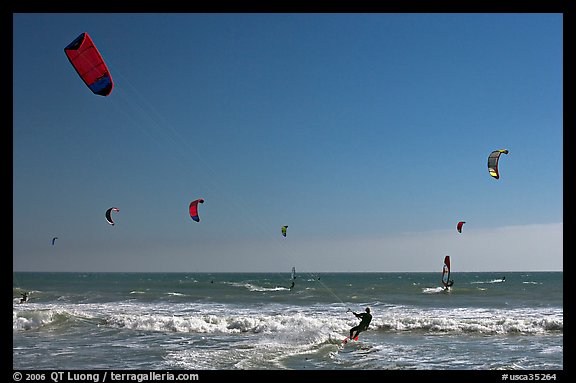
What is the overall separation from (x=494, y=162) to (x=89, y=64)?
1048cm

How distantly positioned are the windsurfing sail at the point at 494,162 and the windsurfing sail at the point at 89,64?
395 inches

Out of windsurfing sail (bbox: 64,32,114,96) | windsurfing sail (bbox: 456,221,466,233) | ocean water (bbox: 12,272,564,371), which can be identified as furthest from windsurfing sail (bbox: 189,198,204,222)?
windsurfing sail (bbox: 456,221,466,233)

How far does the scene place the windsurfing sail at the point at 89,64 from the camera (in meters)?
6.96

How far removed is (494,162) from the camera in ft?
43.8

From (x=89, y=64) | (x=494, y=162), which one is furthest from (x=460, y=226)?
(x=89, y=64)

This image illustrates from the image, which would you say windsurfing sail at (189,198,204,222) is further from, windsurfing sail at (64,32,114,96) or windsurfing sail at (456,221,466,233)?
windsurfing sail at (456,221,466,233)

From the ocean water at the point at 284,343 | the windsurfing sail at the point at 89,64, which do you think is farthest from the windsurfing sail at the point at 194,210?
the windsurfing sail at the point at 89,64

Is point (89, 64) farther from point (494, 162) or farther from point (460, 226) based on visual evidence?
point (460, 226)

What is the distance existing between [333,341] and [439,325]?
14.5 ft

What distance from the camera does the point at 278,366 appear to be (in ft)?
29.5

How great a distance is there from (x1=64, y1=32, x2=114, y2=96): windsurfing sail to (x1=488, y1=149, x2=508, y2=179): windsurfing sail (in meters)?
10.0
